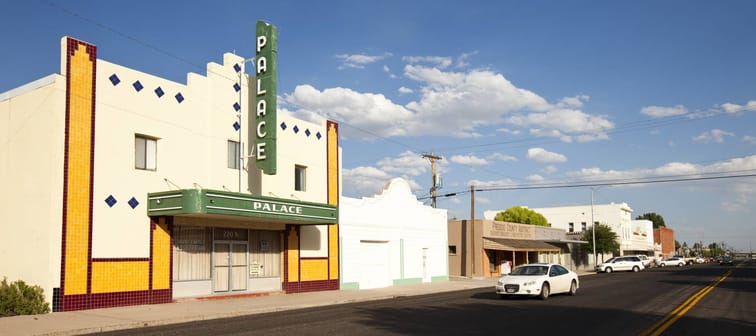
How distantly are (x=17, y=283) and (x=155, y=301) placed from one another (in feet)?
14.0

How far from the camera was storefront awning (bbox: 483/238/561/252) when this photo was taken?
159 feet

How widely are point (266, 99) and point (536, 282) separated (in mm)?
12149

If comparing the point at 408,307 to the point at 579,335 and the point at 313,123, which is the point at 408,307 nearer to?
the point at 579,335

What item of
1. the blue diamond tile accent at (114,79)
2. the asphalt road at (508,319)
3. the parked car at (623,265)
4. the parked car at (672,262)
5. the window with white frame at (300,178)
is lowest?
the parked car at (672,262)

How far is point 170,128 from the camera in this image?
74.1 ft

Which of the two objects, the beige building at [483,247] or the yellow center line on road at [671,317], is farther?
the beige building at [483,247]

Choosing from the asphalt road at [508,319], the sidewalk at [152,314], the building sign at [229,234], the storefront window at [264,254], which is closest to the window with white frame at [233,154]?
the building sign at [229,234]

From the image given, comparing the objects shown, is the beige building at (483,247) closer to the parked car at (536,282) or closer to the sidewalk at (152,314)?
the parked car at (536,282)

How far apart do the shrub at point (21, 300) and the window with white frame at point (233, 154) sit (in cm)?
857

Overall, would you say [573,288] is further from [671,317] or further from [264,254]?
[264,254]

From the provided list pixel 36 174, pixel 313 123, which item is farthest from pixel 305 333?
pixel 313 123

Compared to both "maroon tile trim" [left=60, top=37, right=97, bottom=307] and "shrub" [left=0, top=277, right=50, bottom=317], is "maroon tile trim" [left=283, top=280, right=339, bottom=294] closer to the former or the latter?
"maroon tile trim" [left=60, top=37, right=97, bottom=307]

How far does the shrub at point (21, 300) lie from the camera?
1786 centimetres

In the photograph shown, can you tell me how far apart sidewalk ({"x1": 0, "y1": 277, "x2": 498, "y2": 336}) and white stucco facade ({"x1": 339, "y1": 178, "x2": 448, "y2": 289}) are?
6087 mm
